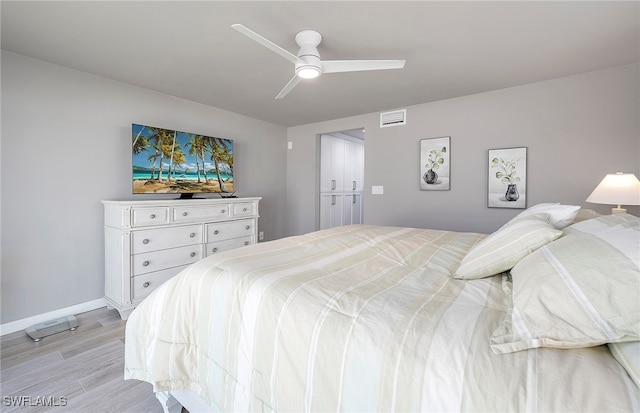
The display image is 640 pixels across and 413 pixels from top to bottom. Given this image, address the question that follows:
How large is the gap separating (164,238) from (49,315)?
1.14 metres

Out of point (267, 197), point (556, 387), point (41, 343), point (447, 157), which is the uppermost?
point (447, 157)

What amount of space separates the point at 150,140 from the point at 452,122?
3.52 meters

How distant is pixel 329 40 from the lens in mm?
1986

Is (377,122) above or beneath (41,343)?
above

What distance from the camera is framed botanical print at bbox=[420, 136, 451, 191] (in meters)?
3.36

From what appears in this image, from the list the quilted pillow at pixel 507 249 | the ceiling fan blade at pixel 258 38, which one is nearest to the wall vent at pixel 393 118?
the ceiling fan blade at pixel 258 38

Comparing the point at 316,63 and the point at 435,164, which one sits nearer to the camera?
the point at 316,63

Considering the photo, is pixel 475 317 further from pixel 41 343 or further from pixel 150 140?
pixel 150 140

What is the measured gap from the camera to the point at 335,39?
77.7 inches

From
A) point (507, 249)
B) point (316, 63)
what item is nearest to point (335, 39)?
point (316, 63)

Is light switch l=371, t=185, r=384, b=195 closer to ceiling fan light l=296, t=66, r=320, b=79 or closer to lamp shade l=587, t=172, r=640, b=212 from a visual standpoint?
lamp shade l=587, t=172, r=640, b=212

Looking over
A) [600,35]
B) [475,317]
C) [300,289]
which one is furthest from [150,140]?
[600,35]

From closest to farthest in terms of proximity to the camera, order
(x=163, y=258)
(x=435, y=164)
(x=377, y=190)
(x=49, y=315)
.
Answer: (x=49, y=315)
(x=163, y=258)
(x=435, y=164)
(x=377, y=190)

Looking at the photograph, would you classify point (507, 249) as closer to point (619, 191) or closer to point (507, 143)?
point (619, 191)
